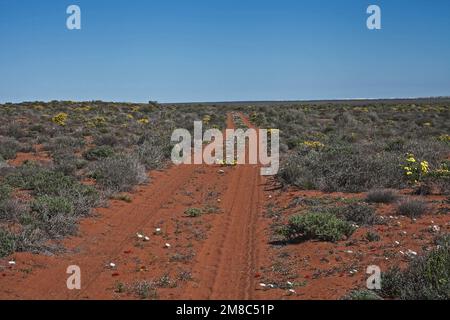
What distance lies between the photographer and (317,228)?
887cm

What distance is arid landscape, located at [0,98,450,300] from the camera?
670cm

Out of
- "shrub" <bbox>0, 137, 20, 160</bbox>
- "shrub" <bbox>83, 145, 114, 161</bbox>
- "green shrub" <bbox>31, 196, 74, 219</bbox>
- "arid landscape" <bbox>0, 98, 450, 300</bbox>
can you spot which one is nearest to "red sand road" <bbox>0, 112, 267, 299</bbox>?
"arid landscape" <bbox>0, 98, 450, 300</bbox>

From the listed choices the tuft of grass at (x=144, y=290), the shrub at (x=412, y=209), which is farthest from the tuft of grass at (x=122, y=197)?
the shrub at (x=412, y=209)

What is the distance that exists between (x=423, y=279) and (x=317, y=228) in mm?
2957

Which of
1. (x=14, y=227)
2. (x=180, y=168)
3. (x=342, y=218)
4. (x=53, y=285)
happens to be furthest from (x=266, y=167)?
(x=53, y=285)

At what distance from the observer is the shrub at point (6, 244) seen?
7796 millimetres

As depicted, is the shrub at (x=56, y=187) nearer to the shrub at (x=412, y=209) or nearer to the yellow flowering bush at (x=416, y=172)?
the shrub at (x=412, y=209)

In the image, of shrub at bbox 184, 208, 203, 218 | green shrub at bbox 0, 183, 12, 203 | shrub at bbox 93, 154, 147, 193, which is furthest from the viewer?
shrub at bbox 93, 154, 147, 193

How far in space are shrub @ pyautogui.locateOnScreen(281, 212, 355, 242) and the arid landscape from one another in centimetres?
2

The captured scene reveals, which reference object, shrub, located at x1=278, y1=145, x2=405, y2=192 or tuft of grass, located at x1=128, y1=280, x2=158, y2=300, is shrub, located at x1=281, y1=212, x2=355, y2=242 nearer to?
tuft of grass, located at x1=128, y1=280, x2=158, y2=300

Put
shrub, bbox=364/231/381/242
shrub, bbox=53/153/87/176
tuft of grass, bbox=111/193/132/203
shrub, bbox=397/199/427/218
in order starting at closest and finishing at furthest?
shrub, bbox=364/231/381/242
shrub, bbox=397/199/427/218
tuft of grass, bbox=111/193/132/203
shrub, bbox=53/153/87/176

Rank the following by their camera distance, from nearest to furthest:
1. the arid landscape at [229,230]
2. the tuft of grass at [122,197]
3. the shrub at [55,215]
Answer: the arid landscape at [229,230] < the shrub at [55,215] < the tuft of grass at [122,197]

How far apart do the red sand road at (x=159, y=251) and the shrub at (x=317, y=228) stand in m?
0.60
